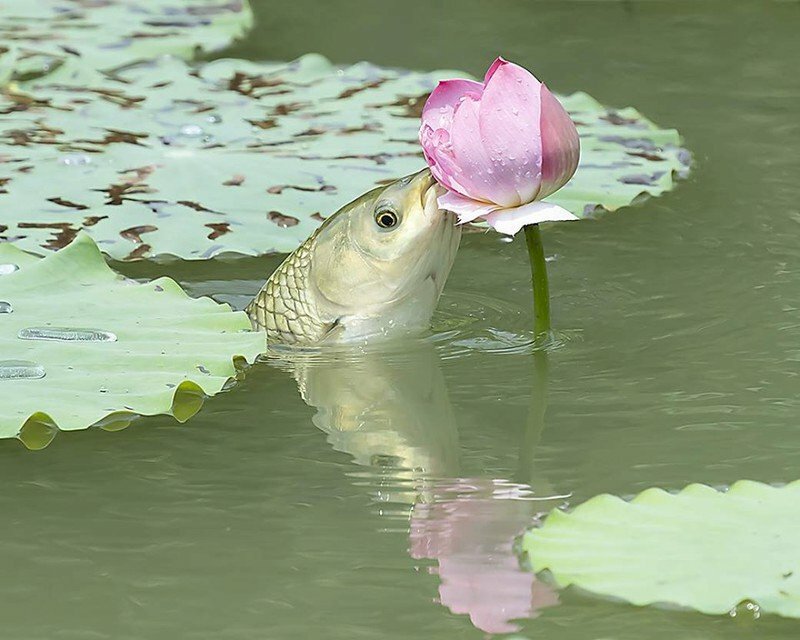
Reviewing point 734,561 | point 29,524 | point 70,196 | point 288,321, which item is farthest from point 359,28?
point 734,561

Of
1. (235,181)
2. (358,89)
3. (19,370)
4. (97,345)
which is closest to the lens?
(19,370)

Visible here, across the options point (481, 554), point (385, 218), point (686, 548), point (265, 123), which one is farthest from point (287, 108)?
point (686, 548)

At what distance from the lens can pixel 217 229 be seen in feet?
9.55

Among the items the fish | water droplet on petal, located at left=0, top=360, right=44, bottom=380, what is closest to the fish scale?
the fish

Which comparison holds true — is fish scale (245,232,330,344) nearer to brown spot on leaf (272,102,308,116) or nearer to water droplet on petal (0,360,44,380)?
water droplet on petal (0,360,44,380)

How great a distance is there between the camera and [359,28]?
5.40 meters

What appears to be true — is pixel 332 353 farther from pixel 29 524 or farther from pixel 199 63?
pixel 199 63

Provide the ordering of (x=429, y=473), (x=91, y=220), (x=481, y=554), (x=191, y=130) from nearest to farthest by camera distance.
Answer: (x=481, y=554) → (x=429, y=473) → (x=91, y=220) → (x=191, y=130)

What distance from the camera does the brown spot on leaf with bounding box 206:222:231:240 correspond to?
289 cm

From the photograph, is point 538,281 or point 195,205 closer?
point 538,281

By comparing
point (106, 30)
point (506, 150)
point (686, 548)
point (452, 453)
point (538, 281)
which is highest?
point (506, 150)

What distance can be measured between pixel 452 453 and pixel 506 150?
0.44 metres

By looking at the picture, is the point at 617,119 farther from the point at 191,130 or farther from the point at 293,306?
the point at 293,306

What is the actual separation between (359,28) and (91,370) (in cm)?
350
